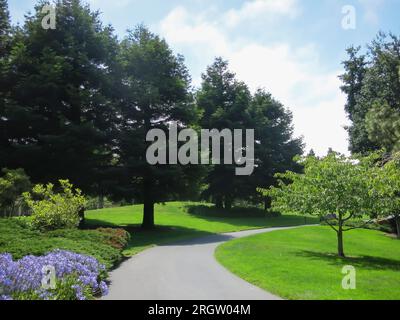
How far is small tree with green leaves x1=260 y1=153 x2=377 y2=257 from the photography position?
60.6ft

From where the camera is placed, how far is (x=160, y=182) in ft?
104

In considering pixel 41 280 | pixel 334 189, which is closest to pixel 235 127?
pixel 334 189

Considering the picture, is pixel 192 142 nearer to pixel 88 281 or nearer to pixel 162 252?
pixel 162 252

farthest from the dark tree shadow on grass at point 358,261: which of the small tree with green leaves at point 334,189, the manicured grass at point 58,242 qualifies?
the manicured grass at point 58,242

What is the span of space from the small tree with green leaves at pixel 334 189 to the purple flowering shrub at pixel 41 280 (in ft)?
40.1

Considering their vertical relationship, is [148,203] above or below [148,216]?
above

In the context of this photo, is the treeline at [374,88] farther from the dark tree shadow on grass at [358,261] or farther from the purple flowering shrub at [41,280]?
the purple flowering shrub at [41,280]

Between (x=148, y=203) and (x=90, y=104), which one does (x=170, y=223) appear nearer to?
(x=148, y=203)

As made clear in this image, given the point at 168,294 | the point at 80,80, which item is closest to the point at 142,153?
the point at 80,80

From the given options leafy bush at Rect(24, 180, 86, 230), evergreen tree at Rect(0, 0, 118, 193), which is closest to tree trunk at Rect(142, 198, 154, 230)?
evergreen tree at Rect(0, 0, 118, 193)

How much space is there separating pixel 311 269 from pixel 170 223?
24.0 metres

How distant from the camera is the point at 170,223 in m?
37.7

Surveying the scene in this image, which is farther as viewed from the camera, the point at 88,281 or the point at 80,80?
the point at 80,80
